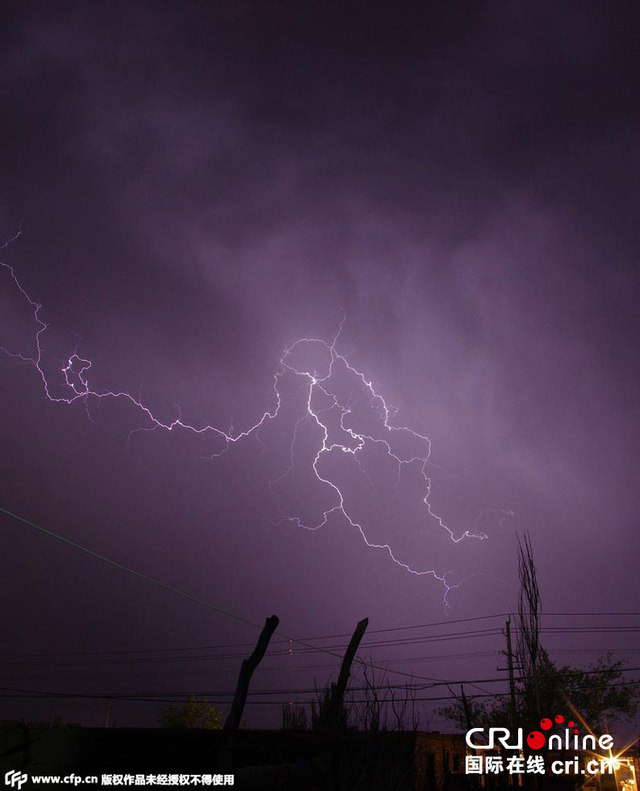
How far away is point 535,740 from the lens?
7457 mm

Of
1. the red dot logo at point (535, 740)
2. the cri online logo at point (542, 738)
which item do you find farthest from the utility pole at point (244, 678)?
the red dot logo at point (535, 740)

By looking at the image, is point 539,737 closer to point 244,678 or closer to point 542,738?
point 542,738

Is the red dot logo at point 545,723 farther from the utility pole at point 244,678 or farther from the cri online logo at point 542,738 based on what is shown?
the utility pole at point 244,678

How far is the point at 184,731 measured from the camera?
791 centimetres

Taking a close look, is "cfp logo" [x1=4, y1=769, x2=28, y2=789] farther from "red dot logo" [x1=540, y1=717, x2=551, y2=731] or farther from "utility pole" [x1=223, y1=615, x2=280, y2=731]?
"red dot logo" [x1=540, y1=717, x2=551, y2=731]

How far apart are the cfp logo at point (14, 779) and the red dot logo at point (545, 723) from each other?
20.1ft

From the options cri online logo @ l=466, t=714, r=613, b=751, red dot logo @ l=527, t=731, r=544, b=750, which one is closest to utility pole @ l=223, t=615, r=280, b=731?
cri online logo @ l=466, t=714, r=613, b=751

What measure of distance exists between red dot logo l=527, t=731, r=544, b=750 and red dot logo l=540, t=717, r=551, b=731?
90mm

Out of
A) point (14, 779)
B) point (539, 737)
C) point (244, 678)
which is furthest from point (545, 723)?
point (14, 779)

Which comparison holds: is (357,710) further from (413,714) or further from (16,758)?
(16,758)

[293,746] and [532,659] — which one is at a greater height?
[532,659]

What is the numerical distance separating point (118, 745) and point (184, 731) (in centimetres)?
104

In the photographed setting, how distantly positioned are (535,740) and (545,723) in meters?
0.22

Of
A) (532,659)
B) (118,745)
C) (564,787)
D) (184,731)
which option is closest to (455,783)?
(564,787)
